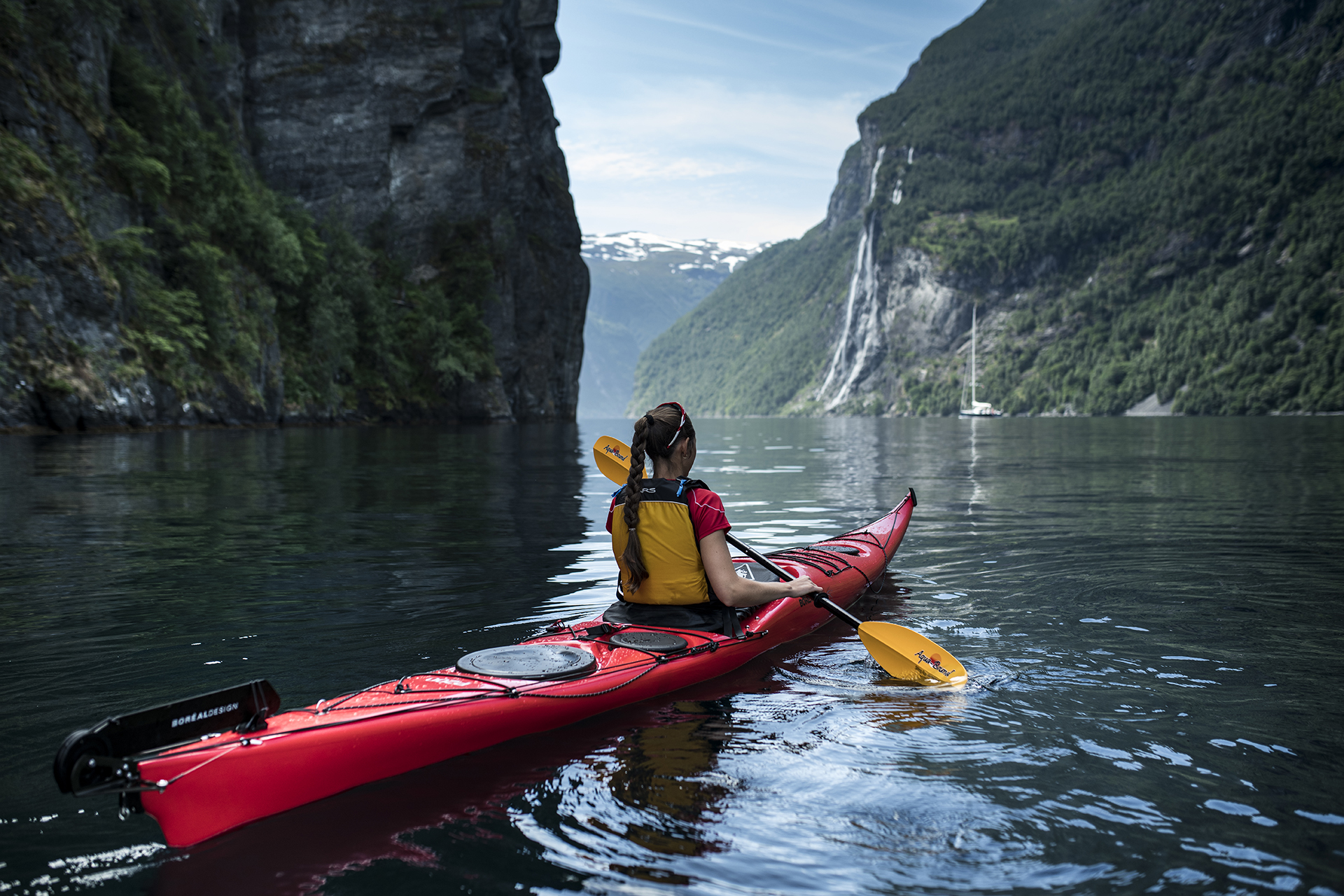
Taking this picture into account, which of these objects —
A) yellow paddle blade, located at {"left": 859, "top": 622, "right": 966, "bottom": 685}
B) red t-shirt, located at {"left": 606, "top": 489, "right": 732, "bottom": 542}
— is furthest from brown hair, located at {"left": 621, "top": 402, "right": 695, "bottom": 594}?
yellow paddle blade, located at {"left": 859, "top": 622, "right": 966, "bottom": 685}

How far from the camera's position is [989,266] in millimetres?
128125

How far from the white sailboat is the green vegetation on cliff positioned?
239ft

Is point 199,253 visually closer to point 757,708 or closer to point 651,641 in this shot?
point 651,641

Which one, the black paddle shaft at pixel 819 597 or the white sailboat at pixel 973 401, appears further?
the white sailboat at pixel 973 401

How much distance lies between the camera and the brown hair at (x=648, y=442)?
4.46 m

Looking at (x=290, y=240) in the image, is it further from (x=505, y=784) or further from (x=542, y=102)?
(x=505, y=784)

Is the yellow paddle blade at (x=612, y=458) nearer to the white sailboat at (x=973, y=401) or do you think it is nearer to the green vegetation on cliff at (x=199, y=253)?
the green vegetation on cliff at (x=199, y=253)

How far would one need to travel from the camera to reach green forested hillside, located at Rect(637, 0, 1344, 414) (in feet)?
302

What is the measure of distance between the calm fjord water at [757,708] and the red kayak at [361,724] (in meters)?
0.11

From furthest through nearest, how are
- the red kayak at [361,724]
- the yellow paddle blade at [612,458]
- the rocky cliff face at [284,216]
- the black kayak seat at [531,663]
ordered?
the rocky cliff face at [284,216], the yellow paddle blade at [612,458], the black kayak seat at [531,663], the red kayak at [361,724]

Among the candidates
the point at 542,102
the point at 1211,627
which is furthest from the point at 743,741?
the point at 542,102

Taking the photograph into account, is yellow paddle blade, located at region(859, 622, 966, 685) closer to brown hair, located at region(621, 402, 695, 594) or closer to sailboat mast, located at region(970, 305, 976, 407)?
brown hair, located at region(621, 402, 695, 594)

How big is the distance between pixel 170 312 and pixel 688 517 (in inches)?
1125

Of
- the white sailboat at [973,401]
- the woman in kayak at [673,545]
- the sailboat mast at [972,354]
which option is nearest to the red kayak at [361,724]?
the woman in kayak at [673,545]
